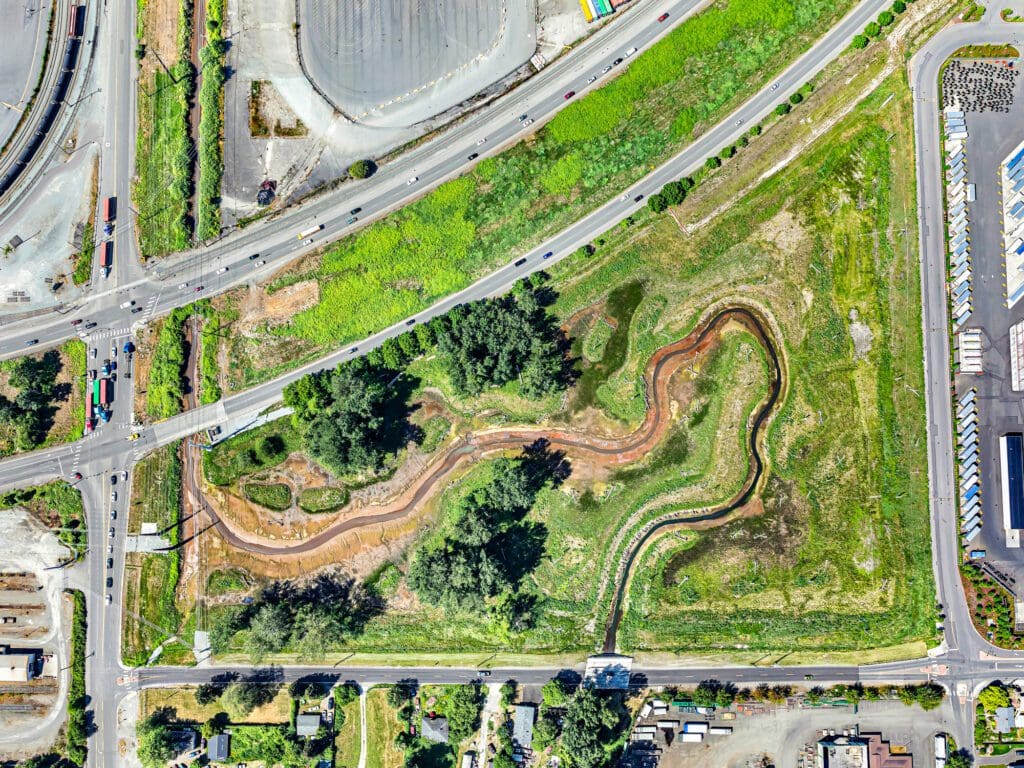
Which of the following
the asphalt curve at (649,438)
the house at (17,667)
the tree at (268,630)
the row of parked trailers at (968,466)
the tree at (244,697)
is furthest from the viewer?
the house at (17,667)

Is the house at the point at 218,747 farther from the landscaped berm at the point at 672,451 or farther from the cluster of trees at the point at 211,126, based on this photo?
the cluster of trees at the point at 211,126

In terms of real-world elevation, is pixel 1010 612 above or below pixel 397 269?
below

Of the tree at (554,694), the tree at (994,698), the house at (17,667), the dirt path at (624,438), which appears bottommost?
the tree at (994,698)

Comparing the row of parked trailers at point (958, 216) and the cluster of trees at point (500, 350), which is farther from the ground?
the row of parked trailers at point (958, 216)

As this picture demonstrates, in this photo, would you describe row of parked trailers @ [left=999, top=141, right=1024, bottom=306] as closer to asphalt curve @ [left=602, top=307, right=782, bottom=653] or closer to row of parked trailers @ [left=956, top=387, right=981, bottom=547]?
row of parked trailers @ [left=956, top=387, right=981, bottom=547]

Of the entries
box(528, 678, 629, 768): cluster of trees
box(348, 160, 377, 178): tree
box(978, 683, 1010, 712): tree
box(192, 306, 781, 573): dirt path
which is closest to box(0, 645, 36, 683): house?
box(192, 306, 781, 573): dirt path

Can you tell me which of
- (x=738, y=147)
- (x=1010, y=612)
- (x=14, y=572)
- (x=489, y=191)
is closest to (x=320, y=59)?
(x=489, y=191)

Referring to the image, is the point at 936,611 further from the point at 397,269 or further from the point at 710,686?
the point at 397,269

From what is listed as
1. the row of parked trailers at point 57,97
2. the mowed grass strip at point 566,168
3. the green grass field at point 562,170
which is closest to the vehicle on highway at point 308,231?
the green grass field at point 562,170
